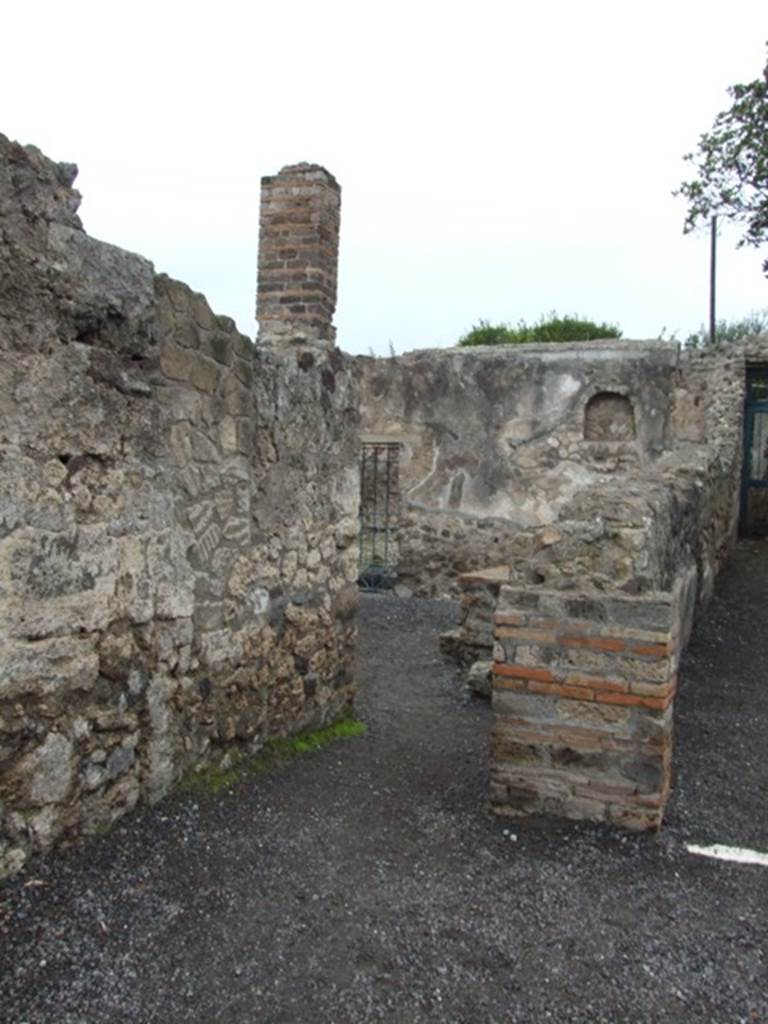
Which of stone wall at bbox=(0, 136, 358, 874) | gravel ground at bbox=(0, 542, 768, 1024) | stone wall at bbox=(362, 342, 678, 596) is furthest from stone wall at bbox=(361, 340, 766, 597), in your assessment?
gravel ground at bbox=(0, 542, 768, 1024)

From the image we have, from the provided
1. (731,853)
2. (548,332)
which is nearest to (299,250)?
A: (731,853)

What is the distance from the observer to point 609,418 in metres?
9.98

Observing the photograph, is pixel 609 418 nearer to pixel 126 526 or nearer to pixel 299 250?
pixel 299 250

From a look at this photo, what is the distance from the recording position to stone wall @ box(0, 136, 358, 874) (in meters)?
2.72

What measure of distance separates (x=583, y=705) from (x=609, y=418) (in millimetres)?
6966

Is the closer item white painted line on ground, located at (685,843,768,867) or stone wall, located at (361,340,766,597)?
white painted line on ground, located at (685,843,768,867)

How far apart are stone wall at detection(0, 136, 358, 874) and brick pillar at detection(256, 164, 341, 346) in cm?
226

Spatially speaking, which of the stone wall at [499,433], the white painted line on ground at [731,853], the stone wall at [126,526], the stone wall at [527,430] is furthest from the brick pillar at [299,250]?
the white painted line on ground at [731,853]

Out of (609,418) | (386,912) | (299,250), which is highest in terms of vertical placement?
(299,250)

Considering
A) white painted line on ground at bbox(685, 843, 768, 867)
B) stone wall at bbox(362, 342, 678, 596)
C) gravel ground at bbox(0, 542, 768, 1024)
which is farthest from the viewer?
stone wall at bbox(362, 342, 678, 596)

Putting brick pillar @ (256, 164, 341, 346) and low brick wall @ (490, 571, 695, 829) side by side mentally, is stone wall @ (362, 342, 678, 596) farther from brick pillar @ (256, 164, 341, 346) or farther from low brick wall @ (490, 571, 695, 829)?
low brick wall @ (490, 571, 695, 829)

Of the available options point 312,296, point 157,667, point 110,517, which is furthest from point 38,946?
point 312,296

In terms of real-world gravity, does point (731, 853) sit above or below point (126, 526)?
below

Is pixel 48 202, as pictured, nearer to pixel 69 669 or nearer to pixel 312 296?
pixel 69 669
